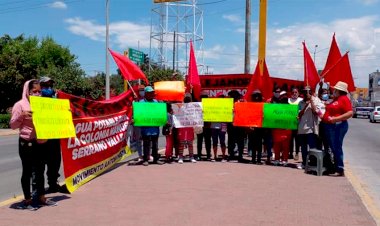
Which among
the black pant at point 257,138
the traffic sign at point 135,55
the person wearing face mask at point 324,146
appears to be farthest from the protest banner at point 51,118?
the traffic sign at point 135,55

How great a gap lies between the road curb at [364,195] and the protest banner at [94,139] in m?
4.86

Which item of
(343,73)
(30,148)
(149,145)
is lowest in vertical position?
(149,145)

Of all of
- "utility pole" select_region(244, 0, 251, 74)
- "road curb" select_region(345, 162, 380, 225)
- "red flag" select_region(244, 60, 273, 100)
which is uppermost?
"utility pole" select_region(244, 0, 251, 74)

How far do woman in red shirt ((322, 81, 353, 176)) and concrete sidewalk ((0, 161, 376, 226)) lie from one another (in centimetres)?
54

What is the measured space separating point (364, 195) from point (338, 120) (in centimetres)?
198

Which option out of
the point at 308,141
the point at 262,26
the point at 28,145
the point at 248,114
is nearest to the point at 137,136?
the point at 248,114

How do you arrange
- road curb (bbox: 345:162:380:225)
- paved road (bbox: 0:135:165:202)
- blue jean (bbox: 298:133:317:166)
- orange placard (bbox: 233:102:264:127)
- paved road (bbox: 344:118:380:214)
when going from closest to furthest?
road curb (bbox: 345:162:380:225), paved road (bbox: 0:135:165:202), paved road (bbox: 344:118:380:214), blue jean (bbox: 298:133:317:166), orange placard (bbox: 233:102:264:127)

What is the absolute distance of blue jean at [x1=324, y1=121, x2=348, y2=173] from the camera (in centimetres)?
922

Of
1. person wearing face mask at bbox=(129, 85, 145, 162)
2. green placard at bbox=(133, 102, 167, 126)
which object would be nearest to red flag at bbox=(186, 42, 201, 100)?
person wearing face mask at bbox=(129, 85, 145, 162)

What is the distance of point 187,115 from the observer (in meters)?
11.0

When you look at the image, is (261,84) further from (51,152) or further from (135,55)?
(135,55)

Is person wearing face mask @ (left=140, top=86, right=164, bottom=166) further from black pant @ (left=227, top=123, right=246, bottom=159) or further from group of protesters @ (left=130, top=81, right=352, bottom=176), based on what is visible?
black pant @ (left=227, top=123, right=246, bottom=159)

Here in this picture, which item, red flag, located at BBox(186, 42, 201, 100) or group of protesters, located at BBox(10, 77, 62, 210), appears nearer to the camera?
group of protesters, located at BBox(10, 77, 62, 210)

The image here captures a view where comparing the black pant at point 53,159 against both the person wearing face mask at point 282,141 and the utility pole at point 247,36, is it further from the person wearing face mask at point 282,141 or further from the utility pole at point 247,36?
the utility pole at point 247,36
